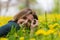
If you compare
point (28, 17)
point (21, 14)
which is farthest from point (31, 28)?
point (21, 14)

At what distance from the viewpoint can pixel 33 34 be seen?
8.12ft

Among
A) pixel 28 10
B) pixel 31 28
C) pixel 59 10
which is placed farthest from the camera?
pixel 59 10

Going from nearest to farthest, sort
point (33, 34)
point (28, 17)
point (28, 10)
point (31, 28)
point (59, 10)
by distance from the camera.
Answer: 1. point (33, 34)
2. point (31, 28)
3. point (28, 17)
4. point (28, 10)
5. point (59, 10)

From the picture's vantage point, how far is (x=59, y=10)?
14.3 feet

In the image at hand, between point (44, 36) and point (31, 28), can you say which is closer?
point (44, 36)

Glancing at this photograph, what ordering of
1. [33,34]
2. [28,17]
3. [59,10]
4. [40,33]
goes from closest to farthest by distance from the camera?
1. [40,33]
2. [33,34]
3. [28,17]
4. [59,10]

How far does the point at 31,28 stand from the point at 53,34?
1.21 ft

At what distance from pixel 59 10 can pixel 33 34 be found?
1940mm

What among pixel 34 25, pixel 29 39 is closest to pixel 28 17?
pixel 34 25

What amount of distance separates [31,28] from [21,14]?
714 millimetres

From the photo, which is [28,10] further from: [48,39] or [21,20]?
[48,39]

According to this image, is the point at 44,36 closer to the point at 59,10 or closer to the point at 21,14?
the point at 21,14

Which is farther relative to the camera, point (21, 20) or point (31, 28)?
point (21, 20)

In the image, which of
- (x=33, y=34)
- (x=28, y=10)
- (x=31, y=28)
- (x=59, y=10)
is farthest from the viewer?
(x=59, y=10)
